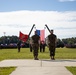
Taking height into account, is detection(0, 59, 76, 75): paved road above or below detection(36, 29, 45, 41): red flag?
below

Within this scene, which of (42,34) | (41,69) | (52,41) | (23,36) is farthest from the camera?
(23,36)

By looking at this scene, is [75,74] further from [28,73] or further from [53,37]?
[53,37]

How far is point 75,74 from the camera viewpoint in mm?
12734

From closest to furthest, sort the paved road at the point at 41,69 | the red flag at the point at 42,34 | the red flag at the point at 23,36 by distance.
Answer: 1. the paved road at the point at 41,69
2. the red flag at the point at 42,34
3. the red flag at the point at 23,36

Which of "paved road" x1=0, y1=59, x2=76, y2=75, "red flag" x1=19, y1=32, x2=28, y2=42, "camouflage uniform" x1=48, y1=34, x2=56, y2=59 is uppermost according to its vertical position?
"red flag" x1=19, y1=32, x2=28, y2=42

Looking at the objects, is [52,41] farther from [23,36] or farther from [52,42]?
[23,36]

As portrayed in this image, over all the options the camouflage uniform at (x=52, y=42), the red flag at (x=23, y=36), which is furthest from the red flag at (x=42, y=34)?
the camouflage uniform at (x=52, y=42)

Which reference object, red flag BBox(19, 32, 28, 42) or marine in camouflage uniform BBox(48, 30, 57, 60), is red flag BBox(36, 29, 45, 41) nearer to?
red flag BBox(19, 32, 28, 42)

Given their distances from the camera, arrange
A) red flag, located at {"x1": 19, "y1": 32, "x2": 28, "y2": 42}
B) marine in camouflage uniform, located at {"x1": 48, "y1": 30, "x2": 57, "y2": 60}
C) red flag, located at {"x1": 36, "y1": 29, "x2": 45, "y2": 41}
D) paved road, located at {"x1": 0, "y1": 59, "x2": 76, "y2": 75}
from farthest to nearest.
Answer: red flag, located at {"x1": 19, "y1": 32, "x2": 28, "y2": 42} < red flag, located at {"x1": 36, "y1": 29, "x2": 45, "y2": 41} < marine in camouflage uniform, located at {"x1": 48, "y1": 30, "x2": 57, "y2": 60} < paved road, located at {"x1": 0, "y1": 59, "x2": 76, "y2": 75}

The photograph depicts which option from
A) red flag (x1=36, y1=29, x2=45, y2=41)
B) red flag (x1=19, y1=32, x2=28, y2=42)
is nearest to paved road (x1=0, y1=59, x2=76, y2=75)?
red flag (x1=36, y1=29, x2=45, y2=41)

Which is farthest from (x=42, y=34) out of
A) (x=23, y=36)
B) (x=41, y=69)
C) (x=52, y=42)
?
(x=41, y=69)

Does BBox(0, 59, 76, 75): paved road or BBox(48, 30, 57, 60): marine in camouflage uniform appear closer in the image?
BBox(0, 59, 76, 75): paved road

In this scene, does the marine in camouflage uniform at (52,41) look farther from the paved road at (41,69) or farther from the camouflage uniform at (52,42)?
the paved road at (41,69)

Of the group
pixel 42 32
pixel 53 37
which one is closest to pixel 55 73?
pixel 53 37
